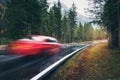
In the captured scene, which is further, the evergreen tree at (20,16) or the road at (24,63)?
the evergreen tree at (20,16)

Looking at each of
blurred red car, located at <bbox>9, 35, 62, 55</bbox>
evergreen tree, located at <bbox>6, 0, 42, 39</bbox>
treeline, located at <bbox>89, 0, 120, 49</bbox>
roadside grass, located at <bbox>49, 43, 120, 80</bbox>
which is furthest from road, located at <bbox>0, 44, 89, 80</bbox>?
evergreen tree, located at <bbox>6, 0, 42, 39</bbox>

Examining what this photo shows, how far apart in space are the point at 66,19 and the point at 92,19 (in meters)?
75.6

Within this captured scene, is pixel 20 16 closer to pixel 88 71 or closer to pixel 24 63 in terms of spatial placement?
pixel 24 63

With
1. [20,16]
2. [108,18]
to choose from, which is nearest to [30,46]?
[108,18]

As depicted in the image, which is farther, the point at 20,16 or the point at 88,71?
the point at 20,16

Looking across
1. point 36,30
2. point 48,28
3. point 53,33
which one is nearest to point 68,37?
point 53,33

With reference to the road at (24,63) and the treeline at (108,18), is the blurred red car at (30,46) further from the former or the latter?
the treeline at (108,18)

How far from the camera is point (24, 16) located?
4712 cm

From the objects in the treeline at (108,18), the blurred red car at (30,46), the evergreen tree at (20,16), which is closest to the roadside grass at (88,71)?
the blurred red car at (30,46)

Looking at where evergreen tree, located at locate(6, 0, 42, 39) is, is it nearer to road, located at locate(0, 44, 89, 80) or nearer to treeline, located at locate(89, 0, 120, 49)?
treeline, located at locate(89, 0, 120, 49)

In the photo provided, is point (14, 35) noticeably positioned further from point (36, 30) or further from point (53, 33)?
point (53, 33)

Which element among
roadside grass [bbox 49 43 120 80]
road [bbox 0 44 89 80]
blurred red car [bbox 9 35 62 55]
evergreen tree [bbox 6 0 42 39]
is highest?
evergreen tree [bbox 6 0 42 39]

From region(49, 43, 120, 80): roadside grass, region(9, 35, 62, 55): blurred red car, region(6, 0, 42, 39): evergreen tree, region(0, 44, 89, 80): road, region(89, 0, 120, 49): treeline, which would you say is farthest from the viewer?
region(6, 0, 42, 39): evergreen tree

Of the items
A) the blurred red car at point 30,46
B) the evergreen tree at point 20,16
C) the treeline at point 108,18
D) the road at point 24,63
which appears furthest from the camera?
the evergreen tree at point 20,16
